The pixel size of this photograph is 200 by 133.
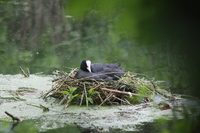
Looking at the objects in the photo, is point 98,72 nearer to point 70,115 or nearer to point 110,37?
point 70,115

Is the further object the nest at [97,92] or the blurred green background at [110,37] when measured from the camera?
the nest at [97,92]

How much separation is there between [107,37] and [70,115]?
5.54 meters

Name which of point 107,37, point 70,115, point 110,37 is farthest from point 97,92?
point 110,37

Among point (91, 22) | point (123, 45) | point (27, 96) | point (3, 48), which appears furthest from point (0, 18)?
point (27, 96)

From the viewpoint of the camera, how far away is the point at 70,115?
3.65 m

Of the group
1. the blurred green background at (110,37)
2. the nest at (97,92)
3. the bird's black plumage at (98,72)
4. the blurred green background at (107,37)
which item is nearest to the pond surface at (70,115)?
the nest at (97,92)

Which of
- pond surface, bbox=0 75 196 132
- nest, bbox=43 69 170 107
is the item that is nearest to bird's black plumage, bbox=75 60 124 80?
nest, bbox=43 69 170 107

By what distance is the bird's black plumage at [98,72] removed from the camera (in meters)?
4.17

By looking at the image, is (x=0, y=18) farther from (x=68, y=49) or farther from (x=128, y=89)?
(x=128, y=89)

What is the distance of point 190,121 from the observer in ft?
2.48

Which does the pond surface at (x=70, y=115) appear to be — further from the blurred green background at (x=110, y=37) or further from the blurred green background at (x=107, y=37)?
the blurred green background at (x=110, y=37)

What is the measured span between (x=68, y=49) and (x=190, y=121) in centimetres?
700

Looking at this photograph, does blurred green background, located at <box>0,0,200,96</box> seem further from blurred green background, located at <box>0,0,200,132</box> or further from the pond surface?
the pond surface

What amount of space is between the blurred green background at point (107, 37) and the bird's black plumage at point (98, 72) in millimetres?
437
